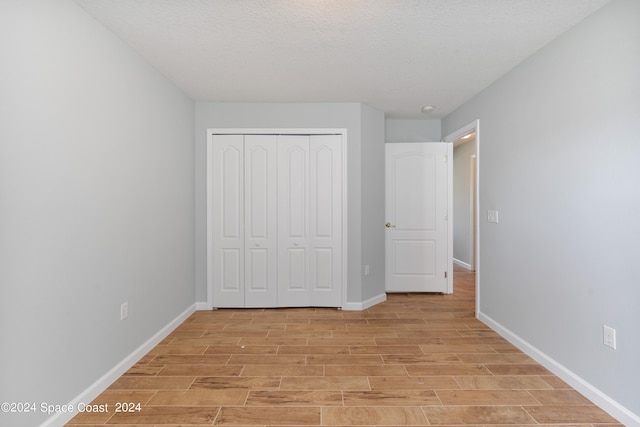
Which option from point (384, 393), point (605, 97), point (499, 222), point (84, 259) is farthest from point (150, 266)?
point (605, 97)

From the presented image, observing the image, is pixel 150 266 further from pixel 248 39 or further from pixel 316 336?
pixel 248 39

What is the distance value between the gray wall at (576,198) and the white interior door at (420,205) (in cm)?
122

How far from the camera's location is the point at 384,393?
2027 mm

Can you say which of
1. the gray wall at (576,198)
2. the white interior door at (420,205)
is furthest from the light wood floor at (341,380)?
the white interior door at (420,205)

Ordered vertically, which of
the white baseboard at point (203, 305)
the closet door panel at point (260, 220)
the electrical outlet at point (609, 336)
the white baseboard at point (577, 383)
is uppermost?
the closet door panel at point (260, 220)

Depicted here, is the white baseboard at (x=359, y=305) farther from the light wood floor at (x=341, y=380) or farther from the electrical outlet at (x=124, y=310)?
the electrical outlet at (x=124, y=310)

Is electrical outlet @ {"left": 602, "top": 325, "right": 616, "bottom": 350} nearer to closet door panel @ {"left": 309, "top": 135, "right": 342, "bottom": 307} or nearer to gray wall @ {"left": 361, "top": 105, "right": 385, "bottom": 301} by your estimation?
gray wall @ {"left": 361, "top": 105, "right": 385, "bottom": 301}

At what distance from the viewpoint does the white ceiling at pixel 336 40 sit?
75.4 inches

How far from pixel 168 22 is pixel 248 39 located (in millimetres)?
522

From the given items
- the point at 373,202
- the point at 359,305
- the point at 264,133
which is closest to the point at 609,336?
the point at 359,305

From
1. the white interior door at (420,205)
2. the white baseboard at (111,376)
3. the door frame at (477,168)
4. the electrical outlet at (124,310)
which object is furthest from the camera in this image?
the white interior door at (420,205)

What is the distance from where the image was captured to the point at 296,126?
3.66m

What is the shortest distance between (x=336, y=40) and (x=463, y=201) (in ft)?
15.8

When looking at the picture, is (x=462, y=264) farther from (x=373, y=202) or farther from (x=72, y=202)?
(x=72, y=202)
